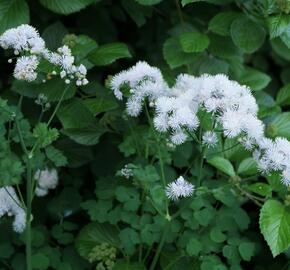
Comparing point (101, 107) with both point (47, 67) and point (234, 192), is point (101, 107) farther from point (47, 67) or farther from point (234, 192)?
point (234, 192)

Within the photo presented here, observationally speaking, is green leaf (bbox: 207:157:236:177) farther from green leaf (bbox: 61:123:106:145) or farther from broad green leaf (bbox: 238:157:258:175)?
green leaf (bbox: 61:123:106:145)

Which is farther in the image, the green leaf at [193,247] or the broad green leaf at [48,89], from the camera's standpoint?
the broad green leaf at [48,89]

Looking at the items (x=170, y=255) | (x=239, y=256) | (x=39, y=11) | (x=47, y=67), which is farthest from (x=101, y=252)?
(x=39, y=11)

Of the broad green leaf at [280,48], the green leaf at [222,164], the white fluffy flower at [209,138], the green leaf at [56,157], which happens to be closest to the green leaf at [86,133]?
the green leaf at [56,157]

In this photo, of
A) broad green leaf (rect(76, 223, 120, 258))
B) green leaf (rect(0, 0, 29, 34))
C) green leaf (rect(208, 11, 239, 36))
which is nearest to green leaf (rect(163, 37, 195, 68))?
green leaf (rect(208, 11, 239, 36))

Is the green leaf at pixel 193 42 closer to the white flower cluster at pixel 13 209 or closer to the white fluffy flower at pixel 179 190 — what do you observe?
the white fluffy flower at pixel 179 190

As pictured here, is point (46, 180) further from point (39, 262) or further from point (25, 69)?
point (25, 69)

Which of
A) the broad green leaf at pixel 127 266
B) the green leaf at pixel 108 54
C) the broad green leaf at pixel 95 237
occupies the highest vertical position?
the green leaf at pixel 108 54
